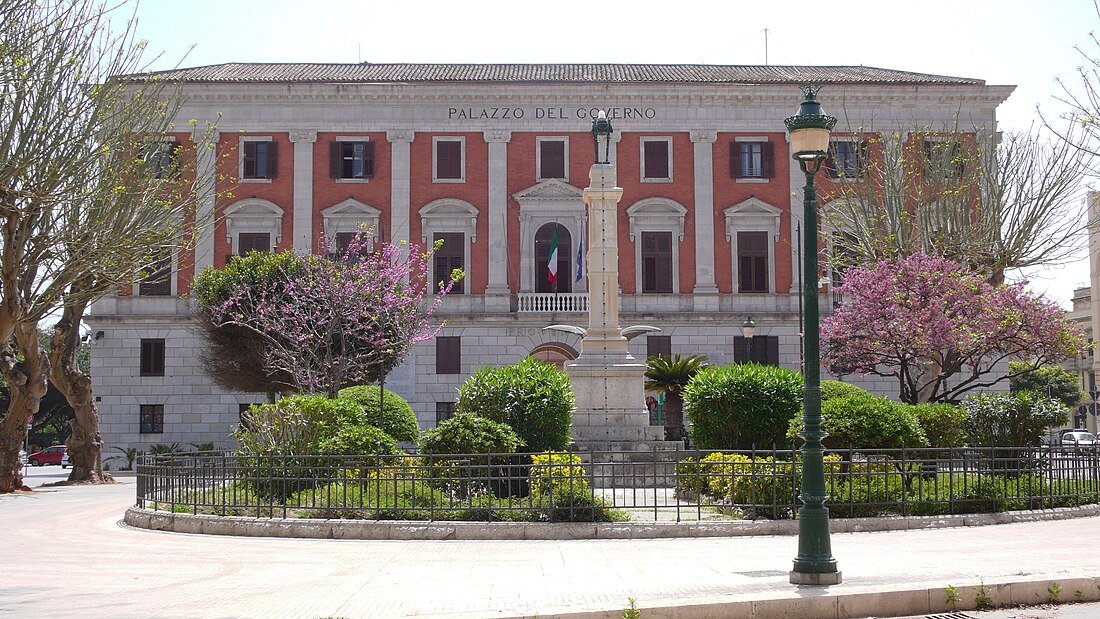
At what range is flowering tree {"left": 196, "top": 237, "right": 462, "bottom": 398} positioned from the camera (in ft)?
105

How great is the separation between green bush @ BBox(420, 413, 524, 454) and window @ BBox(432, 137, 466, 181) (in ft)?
87.7

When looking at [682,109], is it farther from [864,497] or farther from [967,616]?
[967,616]

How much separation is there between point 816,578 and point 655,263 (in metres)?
33.1

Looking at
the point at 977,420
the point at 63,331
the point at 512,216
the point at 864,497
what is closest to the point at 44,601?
the point at 864,497

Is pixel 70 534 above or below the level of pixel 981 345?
below

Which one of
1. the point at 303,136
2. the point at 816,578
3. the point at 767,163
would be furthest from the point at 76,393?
the point at 816,578

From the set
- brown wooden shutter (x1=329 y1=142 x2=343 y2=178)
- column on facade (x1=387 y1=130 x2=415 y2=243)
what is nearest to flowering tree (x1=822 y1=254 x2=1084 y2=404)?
column on facade (x1=387 y1=130 x2=415 y2=243)

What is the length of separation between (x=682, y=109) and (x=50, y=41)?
93.3 feet

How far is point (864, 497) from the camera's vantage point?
621 inches

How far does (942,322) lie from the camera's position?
2688 cm

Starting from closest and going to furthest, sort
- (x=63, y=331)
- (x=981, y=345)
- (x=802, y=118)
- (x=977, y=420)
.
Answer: (x=802, y=118), (x=977, y=420), (x=981, y=345), (x=63, y=331)

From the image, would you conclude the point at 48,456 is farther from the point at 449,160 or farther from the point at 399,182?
the point at 449,160

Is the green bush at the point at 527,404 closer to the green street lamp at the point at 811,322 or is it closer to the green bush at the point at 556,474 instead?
the green bush at the point at 556,474

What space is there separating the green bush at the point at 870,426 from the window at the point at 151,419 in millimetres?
30418
